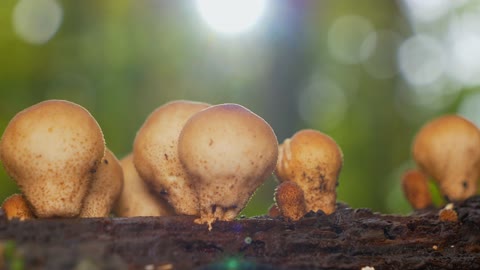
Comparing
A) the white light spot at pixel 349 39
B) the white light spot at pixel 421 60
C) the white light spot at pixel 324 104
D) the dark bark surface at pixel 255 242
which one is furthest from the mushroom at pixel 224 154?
the white light spot at pixel 421 60

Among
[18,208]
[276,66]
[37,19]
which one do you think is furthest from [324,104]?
[18,208]

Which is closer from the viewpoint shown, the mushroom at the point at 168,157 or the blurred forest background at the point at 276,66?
the mushroom at the point at 168,157

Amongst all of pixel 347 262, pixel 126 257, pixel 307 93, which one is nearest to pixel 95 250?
pixel 126 257

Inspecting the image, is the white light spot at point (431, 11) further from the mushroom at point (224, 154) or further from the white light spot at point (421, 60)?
the mushroom at point (224, 154)

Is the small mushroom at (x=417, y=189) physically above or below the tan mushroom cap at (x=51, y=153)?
above

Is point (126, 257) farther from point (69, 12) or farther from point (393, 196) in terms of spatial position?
point (393, 196)

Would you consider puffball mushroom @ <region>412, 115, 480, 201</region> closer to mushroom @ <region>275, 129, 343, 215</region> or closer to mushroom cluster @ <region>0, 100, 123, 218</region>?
mushroom @ <region>275, 129, 343, 215</region>

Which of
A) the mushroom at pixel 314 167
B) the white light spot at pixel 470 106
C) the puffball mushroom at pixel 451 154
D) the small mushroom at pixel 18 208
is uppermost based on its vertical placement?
the white light spot at pixel 470 106
